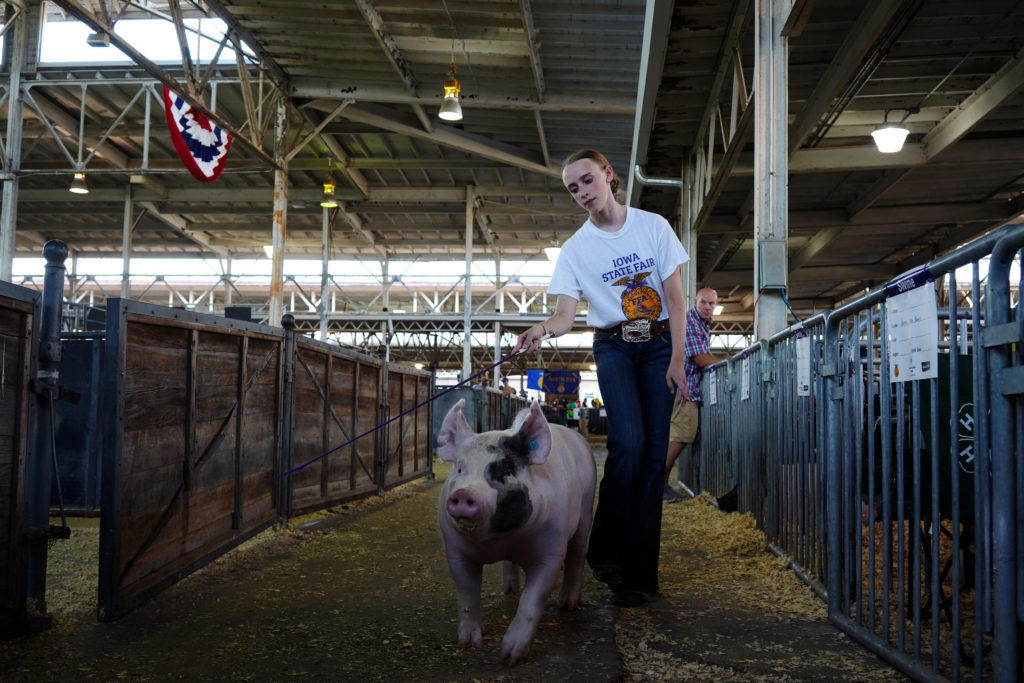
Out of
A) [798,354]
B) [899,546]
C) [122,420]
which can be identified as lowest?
[899,546]

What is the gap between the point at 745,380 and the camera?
5797 millimetres

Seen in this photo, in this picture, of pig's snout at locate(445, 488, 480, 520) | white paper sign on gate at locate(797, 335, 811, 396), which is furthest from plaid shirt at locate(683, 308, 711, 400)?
pig's snout at locate(445, 488, 480, 520)

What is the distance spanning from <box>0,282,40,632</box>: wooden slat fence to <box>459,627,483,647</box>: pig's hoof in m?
1.63

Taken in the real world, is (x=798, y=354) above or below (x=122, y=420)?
above

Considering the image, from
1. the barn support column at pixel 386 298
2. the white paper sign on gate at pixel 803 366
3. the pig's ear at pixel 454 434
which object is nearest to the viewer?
the pig's ear at pixel 454 434

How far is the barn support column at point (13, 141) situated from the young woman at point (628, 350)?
45.2 feet

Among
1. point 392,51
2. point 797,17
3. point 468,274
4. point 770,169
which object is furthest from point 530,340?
point 468,274

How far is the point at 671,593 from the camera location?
12.6 feet

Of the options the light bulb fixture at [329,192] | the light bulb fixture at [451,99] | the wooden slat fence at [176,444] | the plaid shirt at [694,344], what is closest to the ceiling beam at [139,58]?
the light bulb fixture at [451,99]

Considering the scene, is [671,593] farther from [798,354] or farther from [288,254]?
[288,254]

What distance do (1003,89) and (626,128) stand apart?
671cm

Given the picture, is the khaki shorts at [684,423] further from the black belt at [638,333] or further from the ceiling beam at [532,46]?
the ceiling beam at [532,46]

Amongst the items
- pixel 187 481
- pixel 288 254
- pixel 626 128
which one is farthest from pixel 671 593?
pixel 288 254

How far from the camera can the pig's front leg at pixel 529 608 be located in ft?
9.12
